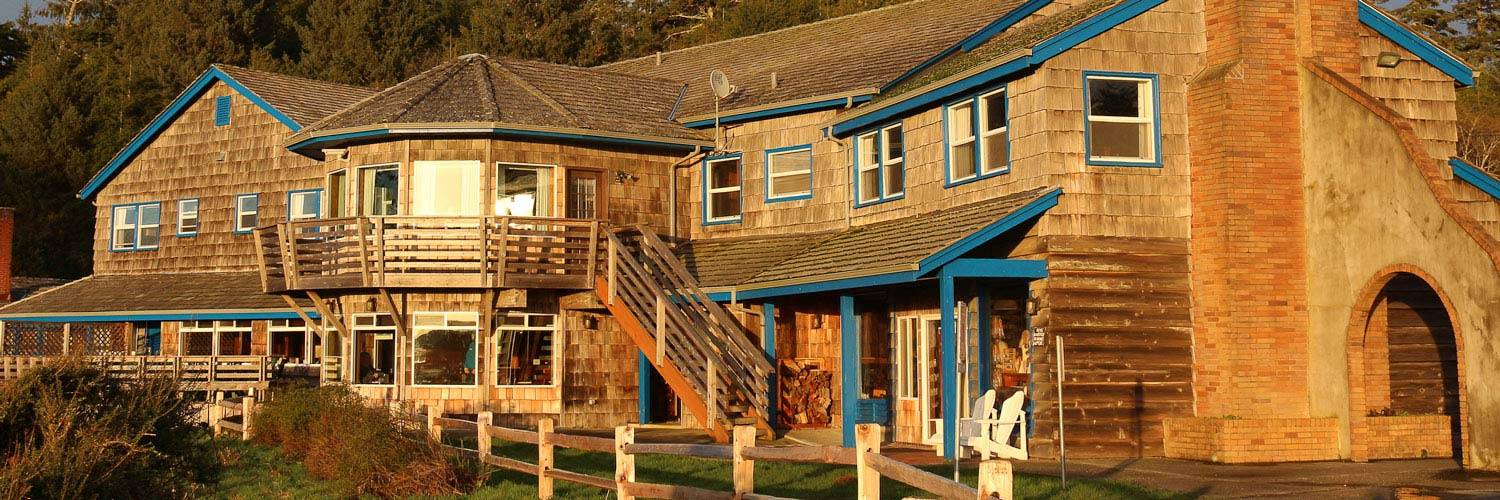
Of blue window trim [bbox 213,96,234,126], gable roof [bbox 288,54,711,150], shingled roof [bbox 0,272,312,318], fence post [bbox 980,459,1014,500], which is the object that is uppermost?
blue window trim [bbox 213,96,234,126]

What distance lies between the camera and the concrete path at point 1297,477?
1503 centimetres

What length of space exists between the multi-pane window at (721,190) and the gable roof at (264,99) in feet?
33.0

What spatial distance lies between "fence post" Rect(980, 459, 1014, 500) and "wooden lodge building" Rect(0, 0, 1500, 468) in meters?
9.16

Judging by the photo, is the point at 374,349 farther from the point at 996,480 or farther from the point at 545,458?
the point at 996,480

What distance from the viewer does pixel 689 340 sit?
2392 centimetres

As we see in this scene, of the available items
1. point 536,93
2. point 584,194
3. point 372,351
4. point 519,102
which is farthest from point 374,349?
point 536,93

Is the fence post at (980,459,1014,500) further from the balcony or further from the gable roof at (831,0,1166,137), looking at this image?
the balcony

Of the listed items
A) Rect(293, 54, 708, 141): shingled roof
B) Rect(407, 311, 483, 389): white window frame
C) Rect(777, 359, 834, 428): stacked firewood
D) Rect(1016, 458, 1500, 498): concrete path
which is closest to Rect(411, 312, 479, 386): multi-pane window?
Rect(407, 311, 483, 389): white window frame

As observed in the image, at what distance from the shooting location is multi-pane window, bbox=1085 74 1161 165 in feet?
65.1

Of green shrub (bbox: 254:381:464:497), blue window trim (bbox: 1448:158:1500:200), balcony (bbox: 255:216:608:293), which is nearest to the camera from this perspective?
green shrub (bbox: 254:381:464:497)

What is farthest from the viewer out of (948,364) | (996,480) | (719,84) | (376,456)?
(719,84)

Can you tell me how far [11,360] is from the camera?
3133 cm

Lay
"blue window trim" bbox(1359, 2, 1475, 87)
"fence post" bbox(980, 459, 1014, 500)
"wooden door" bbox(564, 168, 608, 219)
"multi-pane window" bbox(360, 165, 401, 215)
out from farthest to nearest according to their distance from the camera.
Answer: "wooden door" bbox(564, 168, 608, 219)
"multi-pane window" bbox(360, 165, 401, 215)
"blue window trim" bbox(1359, 2, 1475, 87)
"fence post" bbox(980, 459, 1014, 500)

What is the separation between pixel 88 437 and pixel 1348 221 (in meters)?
14.8
